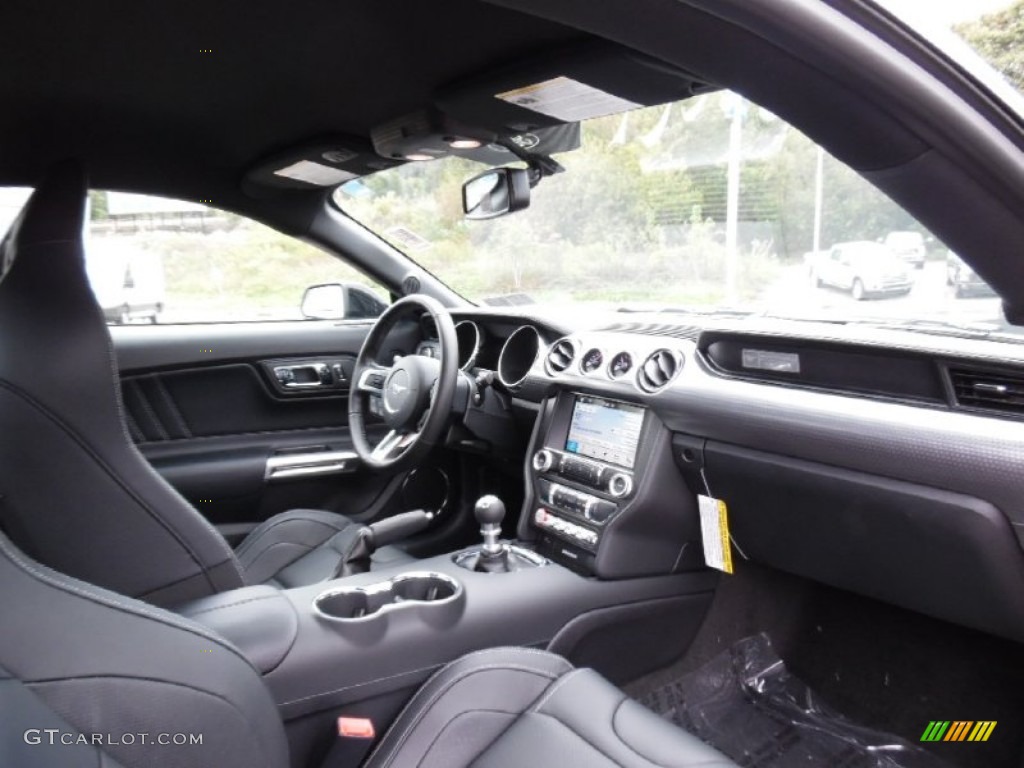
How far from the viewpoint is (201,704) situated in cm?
108

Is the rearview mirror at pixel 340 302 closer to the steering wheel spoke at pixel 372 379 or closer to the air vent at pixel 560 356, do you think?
the steering wheel spoke at pixel 372 379

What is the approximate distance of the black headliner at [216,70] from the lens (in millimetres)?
1709

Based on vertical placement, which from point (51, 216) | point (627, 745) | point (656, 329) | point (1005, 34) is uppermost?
point (1005, 34)

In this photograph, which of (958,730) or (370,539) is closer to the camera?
(958,730)

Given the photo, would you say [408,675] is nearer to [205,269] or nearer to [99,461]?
[99,461]

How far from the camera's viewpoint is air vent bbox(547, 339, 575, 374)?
241 centimetres

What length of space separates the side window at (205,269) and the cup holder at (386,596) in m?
1.65

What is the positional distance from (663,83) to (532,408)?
115 centimetres

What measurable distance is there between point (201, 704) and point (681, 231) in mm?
2301

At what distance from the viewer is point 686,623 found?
7.48ft

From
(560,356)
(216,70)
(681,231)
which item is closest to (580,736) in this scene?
(560,356)

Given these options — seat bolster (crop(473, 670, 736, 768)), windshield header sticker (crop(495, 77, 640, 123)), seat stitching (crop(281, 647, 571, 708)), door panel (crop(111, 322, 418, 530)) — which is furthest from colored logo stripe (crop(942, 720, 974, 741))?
door panel (crop(111, 322, 418, 530))

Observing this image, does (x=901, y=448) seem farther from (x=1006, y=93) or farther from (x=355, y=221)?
(x=355, y=221)

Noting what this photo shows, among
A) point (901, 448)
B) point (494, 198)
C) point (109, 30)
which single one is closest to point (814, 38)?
point (901, 448)
